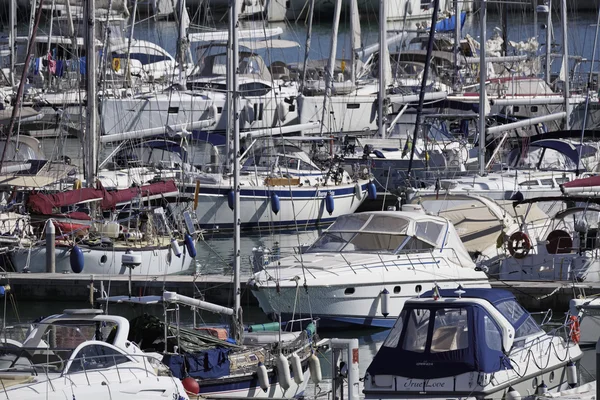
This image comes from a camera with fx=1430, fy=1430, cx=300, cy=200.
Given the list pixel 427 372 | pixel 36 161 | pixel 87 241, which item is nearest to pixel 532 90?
pixel 36 161

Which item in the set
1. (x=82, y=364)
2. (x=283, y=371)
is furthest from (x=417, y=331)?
(x=82, y=364)

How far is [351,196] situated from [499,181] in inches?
213

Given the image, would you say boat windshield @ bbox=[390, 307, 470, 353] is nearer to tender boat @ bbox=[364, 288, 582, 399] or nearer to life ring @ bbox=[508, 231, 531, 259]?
tender boat @ bbox=[364, 288, 582, 399]

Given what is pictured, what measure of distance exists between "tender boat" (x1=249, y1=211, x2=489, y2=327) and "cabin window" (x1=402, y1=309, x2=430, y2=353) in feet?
20.9

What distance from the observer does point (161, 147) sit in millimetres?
38312

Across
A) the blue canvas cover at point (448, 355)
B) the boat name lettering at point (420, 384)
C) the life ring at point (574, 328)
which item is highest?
the blue canvas cover at point (448, 355)

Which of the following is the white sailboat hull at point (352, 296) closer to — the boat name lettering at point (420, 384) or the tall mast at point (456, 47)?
the boat name lettering at point (420, 384)

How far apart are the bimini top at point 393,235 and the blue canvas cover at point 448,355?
7.32m

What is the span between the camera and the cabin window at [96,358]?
15977 mm

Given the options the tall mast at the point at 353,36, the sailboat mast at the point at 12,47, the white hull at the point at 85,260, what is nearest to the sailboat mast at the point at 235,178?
the white hull at the point at 85,260

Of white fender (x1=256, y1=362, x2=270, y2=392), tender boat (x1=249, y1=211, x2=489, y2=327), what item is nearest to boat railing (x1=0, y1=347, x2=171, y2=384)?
white fender (x1=256, y1=362, x2=270, y2=392)

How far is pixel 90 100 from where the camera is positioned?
1194 inches

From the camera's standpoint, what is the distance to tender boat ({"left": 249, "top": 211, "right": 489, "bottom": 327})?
23938 millimetres

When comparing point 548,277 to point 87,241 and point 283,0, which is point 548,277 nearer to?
point 87,241
